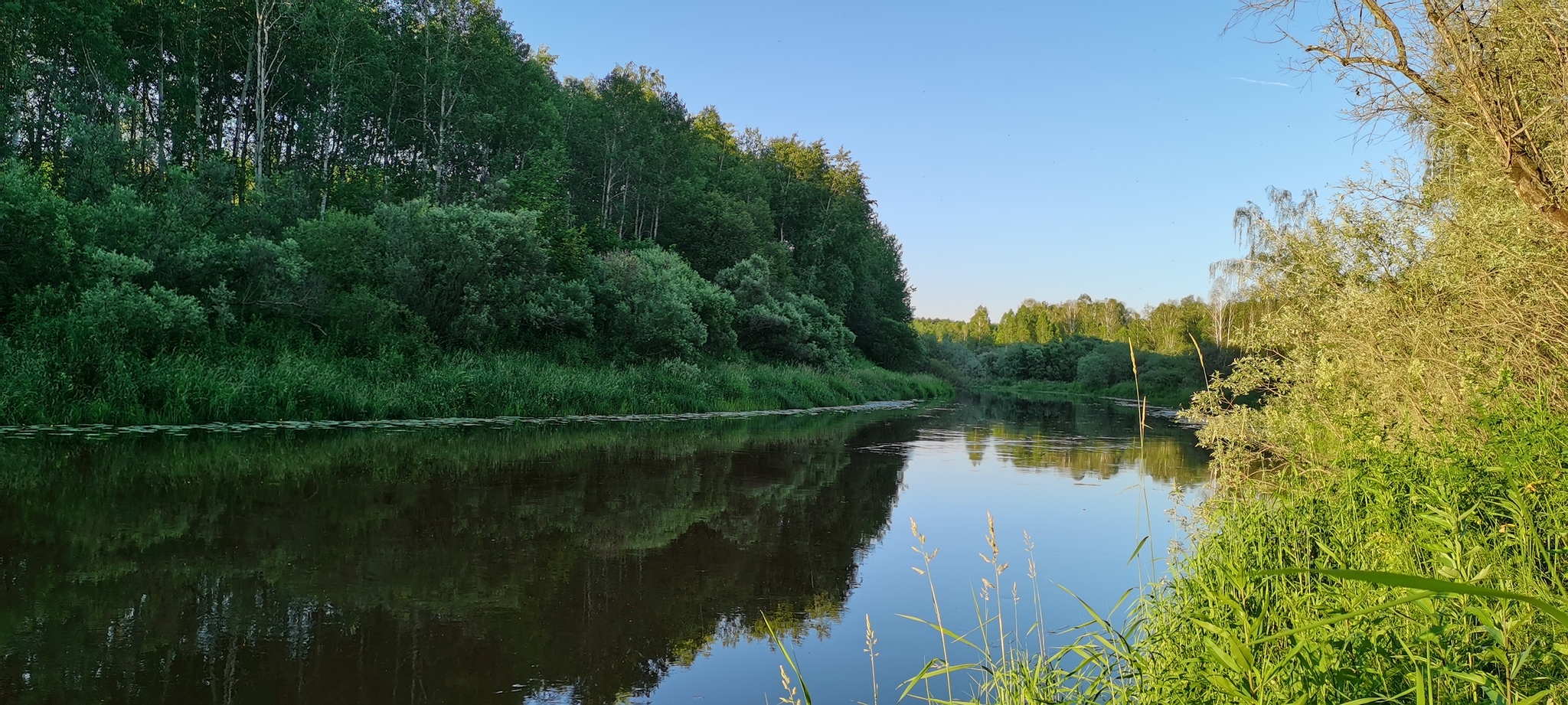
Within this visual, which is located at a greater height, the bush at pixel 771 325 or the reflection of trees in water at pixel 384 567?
the bush at pixel 771 325

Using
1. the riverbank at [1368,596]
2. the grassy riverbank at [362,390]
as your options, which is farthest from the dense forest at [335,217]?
the riverbank at [1368,596]

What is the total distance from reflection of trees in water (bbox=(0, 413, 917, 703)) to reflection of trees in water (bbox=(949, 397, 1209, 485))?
4531 mm

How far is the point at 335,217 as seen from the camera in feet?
72.6

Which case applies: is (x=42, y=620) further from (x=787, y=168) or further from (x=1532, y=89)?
(x=787, y=168)

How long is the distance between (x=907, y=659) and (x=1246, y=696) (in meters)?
3.31

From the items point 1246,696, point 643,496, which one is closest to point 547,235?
point 643,496

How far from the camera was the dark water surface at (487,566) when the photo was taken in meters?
4.93

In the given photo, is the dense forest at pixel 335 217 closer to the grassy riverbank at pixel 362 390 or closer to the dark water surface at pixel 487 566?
the grassy riverbank at pixel 362 390

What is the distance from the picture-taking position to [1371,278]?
418 inches

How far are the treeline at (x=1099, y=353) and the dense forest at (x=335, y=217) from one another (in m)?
18.4

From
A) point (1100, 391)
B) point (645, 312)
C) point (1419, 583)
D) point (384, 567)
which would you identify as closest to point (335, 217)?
point (645, 312)

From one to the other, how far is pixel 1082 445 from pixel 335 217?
19.8 meters

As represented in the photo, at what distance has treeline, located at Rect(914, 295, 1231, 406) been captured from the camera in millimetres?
49156

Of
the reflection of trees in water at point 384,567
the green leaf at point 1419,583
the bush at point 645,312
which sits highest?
the bush at point 645,312
